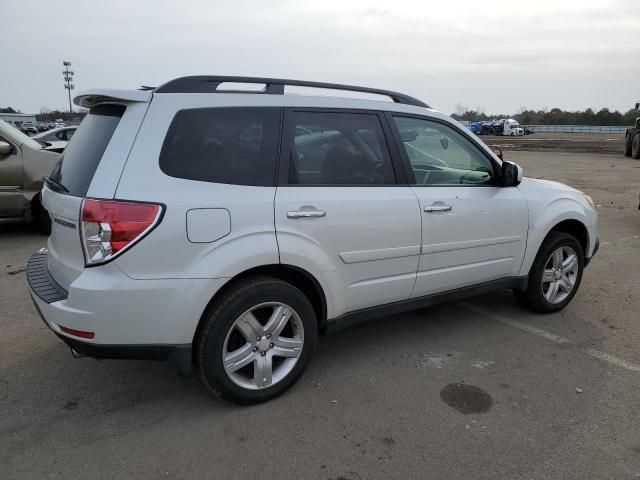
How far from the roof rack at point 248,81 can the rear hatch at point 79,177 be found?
1.00 ft

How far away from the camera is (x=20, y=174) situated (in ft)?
23.4

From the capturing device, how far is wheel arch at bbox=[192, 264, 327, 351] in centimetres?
285

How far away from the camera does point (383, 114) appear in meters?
3.57

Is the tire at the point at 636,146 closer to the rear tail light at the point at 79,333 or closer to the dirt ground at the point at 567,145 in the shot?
the dirt ground at the point at 567,145

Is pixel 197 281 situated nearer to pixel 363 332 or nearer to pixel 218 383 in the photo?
pixel 218 383

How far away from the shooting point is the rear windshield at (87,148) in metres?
2.81

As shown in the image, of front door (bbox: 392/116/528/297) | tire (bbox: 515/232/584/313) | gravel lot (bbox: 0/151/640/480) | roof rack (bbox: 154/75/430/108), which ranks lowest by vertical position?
gravel lot (bbox: 0/151/640/480)

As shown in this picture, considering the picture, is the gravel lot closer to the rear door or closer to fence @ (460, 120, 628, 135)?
the rear door

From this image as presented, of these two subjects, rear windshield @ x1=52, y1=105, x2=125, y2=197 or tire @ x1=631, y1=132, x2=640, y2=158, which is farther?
tire @ x1=631, y1=132, x2=640, y2=158

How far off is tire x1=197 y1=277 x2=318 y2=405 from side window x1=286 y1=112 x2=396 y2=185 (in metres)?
0.71

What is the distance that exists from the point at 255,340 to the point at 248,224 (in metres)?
0.69

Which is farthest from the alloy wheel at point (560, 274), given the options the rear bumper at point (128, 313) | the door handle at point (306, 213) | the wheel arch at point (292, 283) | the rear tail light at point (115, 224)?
the rear tail light at point (115, 224)

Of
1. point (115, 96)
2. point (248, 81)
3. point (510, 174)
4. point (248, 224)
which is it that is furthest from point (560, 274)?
point (115, 96)

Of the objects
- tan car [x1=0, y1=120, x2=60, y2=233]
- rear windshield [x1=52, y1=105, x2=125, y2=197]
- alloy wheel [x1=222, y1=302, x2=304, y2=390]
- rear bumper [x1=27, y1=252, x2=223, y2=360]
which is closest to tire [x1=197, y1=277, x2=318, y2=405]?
alloy wheel [x1=222, y1=302, x2=304, y2=390]
